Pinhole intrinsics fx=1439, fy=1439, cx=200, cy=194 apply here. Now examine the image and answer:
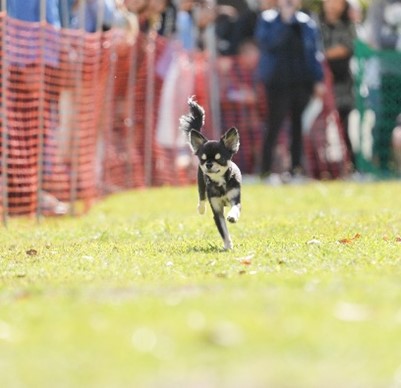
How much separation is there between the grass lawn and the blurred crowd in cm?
719

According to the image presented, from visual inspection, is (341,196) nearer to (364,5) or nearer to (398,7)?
(398,7)

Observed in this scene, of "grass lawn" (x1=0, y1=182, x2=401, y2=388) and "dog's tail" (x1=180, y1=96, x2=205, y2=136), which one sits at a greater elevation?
"dog's tail" (x1=180, y1=96, x2=205, y2=136)

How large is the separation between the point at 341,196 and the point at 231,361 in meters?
→ 10.8

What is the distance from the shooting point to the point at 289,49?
19625mm

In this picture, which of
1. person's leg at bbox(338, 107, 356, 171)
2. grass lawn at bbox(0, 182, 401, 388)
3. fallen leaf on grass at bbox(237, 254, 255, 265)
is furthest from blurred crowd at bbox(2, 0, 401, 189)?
fallen leaf on grass at bbox(237, 254, 255, 265)

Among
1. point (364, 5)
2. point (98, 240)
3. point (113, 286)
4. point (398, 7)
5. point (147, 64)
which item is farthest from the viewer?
point (364, 5)

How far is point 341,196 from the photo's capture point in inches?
654

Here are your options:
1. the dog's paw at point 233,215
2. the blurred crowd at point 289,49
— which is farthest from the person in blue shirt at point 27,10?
the dog's paw at point 233,215

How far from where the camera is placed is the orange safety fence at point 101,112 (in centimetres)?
1415

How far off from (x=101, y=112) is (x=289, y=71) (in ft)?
12.9

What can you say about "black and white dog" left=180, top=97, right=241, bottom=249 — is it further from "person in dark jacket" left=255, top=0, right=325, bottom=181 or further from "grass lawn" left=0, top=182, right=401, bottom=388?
"person in dark jacket" left=255, top=0, right=325, bottom=181

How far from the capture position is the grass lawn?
580 cm

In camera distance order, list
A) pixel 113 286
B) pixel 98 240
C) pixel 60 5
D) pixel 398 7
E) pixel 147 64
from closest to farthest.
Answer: pixel 113 286 < pixel 98 240 < pixel 60 5 < pixel 147 64 < pixel 398 7

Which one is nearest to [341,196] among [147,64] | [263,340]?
[147,64]
